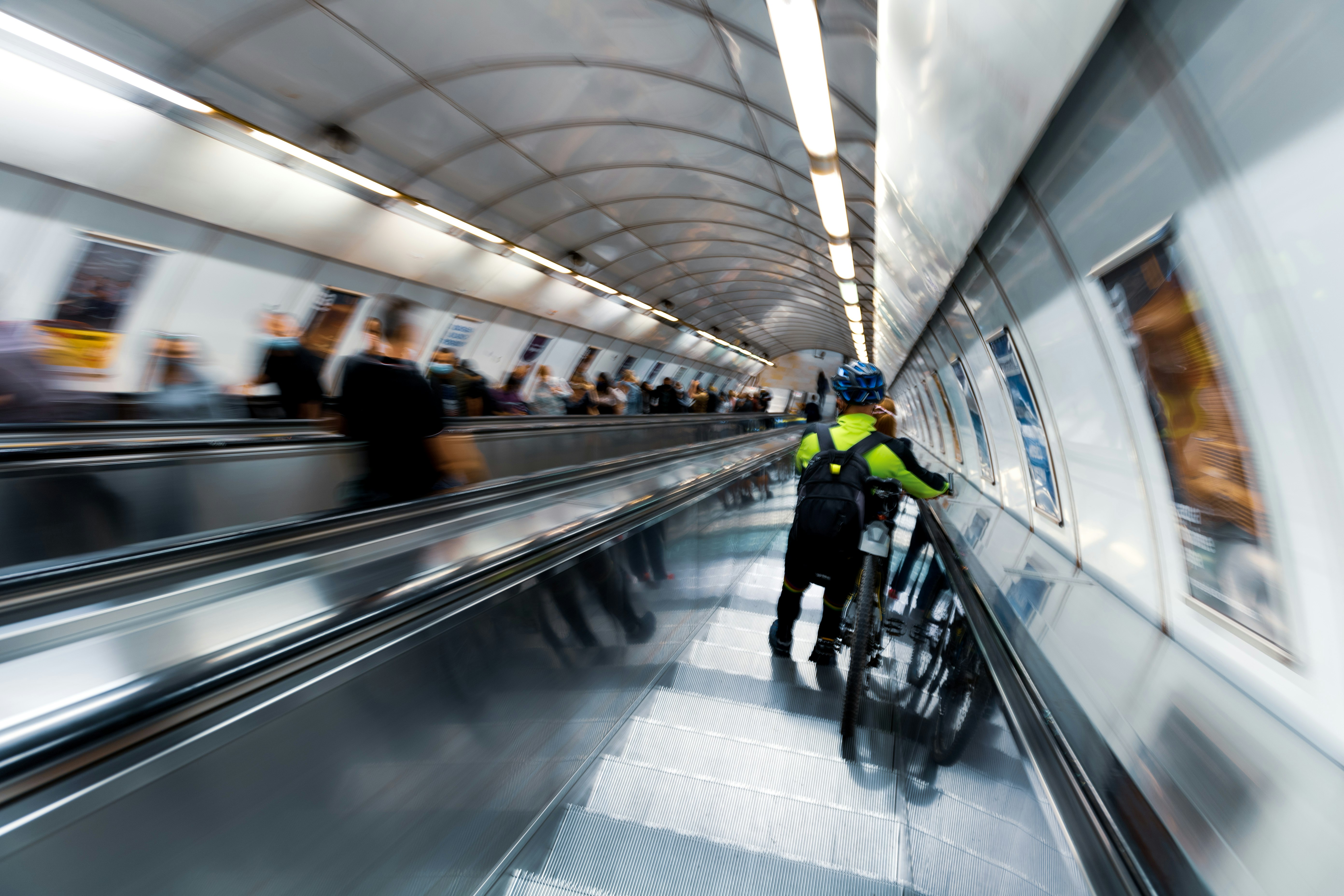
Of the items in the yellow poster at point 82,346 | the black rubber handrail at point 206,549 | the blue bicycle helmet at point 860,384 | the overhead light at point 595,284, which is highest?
the overhead light at point 595,284

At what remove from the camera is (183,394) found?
6.96 metres

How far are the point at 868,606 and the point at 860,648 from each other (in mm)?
218

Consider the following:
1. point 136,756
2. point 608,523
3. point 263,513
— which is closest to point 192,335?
point 263,513

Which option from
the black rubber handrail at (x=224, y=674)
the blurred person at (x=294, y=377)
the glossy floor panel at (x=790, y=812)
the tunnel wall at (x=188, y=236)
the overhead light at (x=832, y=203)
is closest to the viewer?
the black rubber handrail at (x=224, y=674)

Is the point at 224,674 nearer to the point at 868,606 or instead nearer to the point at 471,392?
the point at 868,606

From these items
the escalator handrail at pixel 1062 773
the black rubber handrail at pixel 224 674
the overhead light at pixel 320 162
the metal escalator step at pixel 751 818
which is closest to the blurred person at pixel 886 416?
the escalator handrail at pixel 1062 773

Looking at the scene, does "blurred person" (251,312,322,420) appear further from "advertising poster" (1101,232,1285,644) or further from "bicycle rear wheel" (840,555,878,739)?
"advertising poster" (1101,232,1285,644)

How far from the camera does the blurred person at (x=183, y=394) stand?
6762 millimetres

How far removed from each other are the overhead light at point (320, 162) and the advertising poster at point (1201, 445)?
10188 mm

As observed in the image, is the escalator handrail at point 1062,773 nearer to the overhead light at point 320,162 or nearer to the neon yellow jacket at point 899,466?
the neon yellow jacket at point 899,466

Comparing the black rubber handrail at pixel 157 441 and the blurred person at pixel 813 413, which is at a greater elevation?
the blurred person at pixel 813 413

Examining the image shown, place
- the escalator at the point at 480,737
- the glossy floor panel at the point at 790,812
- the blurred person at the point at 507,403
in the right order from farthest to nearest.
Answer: the blurred person at the point at 507,403 < the glossy floor panel at the point at 790,812 < the escalator at the point at 480,737

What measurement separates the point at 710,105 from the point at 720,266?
963 centimetres

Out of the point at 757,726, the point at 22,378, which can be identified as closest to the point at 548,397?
the point at 22,378
